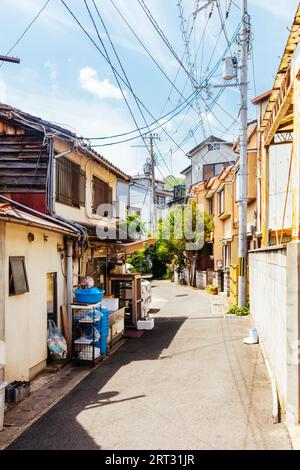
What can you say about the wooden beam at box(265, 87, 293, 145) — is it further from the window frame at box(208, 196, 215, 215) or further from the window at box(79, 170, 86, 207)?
the window frame at box(208, 196, 215, 215)

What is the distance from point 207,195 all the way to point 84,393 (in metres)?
28.6

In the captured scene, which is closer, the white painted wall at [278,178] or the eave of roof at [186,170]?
the white painted wall at [278,178]

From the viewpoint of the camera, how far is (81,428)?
6.62 m

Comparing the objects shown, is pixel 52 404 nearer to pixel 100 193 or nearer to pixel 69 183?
pixel 69 183

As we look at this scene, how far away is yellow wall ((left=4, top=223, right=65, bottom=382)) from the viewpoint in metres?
8.44

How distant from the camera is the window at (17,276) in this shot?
850 cm

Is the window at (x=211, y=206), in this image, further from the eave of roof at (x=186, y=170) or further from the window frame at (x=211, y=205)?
the eave of roof at (x=186, y=170)

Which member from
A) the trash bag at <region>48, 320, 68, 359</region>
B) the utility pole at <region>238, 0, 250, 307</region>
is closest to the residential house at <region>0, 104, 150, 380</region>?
the trash bag at <region>48, 320, 68, 359</region>

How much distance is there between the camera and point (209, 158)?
47906 millimetres

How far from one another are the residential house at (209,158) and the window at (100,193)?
2749cm

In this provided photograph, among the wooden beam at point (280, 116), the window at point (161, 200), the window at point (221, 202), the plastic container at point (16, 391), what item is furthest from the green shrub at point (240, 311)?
the window at point (161, 200)

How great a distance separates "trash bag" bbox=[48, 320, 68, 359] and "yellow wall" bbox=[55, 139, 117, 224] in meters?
3.78

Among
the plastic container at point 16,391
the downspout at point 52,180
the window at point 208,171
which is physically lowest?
the plastic container at point 16,391
